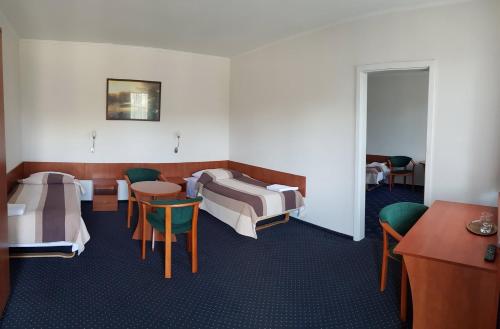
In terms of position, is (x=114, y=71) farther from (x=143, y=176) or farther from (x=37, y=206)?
(x=37, y=206)

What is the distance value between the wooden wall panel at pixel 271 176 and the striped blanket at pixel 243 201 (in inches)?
7.0

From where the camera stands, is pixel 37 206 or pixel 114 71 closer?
pixel 37 206

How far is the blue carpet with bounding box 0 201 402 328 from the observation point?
2301 millimetres

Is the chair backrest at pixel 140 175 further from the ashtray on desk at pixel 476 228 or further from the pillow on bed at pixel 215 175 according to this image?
the ashtray on desk at pixel 476 228

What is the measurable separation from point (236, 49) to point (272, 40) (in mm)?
745

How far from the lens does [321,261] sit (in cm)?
329

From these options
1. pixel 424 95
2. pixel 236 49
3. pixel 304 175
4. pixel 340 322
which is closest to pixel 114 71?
pixel 236 49

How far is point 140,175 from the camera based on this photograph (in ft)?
15.8

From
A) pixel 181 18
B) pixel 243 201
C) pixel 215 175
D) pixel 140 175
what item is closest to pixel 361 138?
pixel 243 201

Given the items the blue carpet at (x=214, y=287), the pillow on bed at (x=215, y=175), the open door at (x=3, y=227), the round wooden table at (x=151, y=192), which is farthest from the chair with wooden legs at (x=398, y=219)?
the pillow on bed at (x=215, y=175)

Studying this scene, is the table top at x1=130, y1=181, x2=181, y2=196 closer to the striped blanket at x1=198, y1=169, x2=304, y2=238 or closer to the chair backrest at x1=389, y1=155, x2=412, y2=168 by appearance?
the striped blanket at x1=198, y1=169, x2=304, y2=238

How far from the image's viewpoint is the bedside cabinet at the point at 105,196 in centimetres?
479

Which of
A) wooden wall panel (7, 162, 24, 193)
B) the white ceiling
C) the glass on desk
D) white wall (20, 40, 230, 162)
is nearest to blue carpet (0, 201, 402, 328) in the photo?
the glass on desk

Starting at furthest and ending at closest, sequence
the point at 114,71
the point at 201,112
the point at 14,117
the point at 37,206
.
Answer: the point at 201,112
the point at 114,71
the point at 14,117
the point at 37,206
